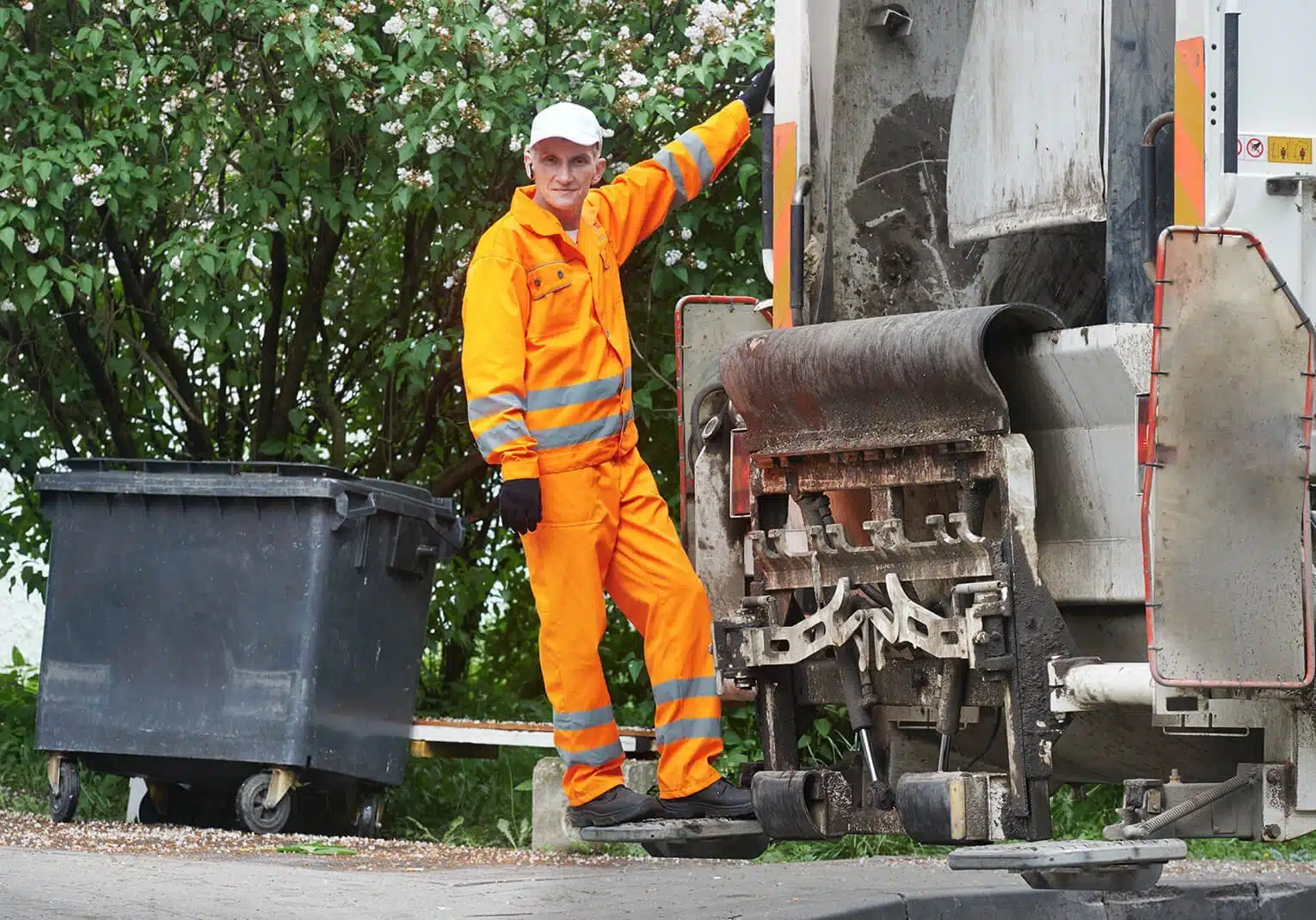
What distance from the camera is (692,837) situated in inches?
162

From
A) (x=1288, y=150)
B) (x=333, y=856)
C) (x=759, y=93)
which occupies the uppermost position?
(x=759, y=93)

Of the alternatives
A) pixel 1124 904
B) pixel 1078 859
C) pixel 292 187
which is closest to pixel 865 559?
pixel 1078 859

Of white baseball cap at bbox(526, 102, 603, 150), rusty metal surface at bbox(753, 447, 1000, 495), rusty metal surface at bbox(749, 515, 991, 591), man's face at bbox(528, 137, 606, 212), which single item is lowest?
rusty metal surface at bbox(749, 515, 991, 591)

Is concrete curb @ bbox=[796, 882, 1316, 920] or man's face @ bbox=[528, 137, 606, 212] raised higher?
man's face @ bbox=[528, 137, 606, 212]

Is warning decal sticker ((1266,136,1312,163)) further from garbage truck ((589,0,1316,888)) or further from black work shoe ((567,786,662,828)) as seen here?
black work shoe ((567,786,662,828))

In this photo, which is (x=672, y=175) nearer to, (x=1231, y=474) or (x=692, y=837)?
(x=692, y=837)

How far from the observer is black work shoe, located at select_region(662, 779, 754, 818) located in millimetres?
4324

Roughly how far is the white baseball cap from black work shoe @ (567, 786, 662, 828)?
56.2 inches

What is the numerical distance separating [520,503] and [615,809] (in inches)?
28.9

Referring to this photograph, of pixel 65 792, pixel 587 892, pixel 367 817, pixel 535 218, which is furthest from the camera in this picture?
pixel 367 817

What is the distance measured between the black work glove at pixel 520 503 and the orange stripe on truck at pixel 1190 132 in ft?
4.71

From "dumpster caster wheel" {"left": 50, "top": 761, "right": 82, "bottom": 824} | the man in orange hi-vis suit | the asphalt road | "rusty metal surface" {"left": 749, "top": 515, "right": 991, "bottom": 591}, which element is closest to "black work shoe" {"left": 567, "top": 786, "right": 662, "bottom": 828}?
the man in orange hi-vis suit

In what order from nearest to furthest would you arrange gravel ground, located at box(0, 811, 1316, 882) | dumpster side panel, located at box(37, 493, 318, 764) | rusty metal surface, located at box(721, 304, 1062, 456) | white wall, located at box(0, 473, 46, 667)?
rusty metal surface, located at box(721, 304, 1062, 456), gravel ground, located at box(0, 811, 1316, 882), dumpster side panel, located at box(37, 493, 318, 764), white wall, located at box(0, 473, 46, 667)

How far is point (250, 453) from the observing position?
803 cm
